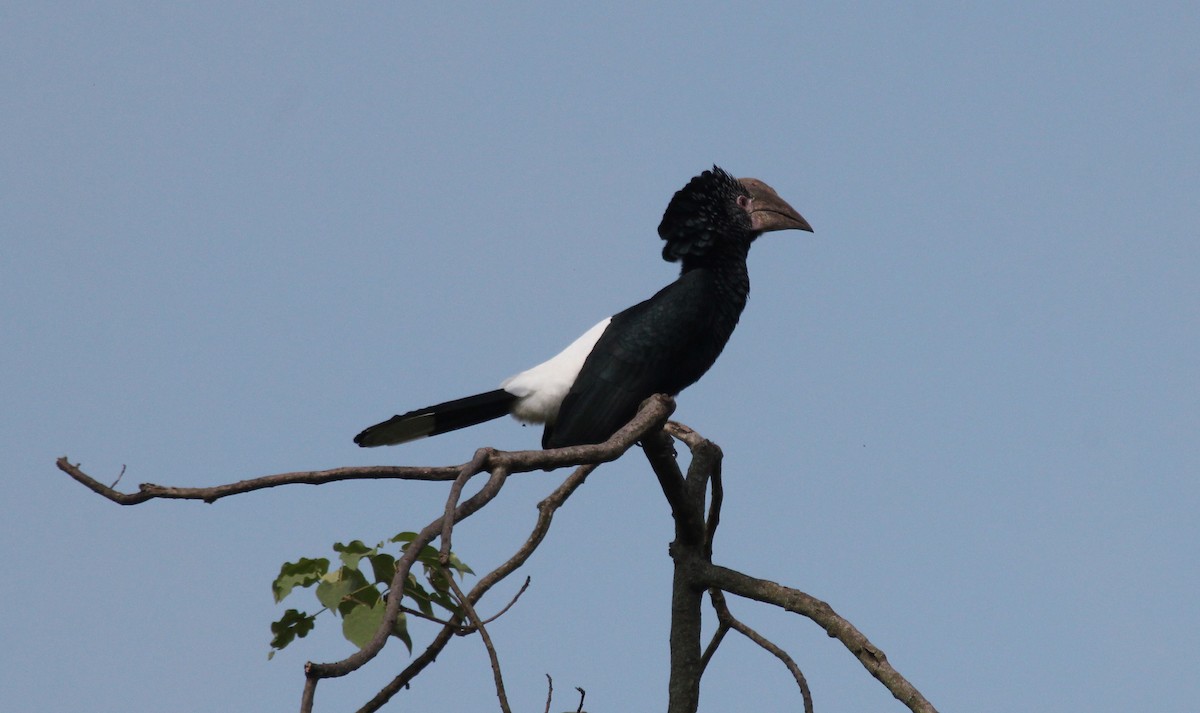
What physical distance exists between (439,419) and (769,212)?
177 cm

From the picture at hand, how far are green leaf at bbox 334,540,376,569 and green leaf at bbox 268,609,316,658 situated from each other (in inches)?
5.7

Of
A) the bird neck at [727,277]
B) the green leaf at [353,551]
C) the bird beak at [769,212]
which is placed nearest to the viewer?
the green leaf at [353,551]

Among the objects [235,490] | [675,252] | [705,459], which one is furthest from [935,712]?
[675,252]

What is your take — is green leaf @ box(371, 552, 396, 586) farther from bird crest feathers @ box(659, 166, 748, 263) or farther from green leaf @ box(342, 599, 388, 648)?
bird crest feathers @ box(659, 166, 748, 263)

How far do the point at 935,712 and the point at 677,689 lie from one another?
105 cm

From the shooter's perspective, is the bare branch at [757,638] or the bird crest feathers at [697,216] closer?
the bare branch at [757,638]

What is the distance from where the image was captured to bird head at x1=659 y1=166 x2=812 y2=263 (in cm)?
483

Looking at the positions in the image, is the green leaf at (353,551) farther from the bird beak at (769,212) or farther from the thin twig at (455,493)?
the bird beak at (769,212)

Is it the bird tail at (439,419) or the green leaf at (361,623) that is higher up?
the bird tail at (439,419)

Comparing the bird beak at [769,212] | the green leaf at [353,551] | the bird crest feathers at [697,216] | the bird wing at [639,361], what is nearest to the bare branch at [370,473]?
the green leaf at [353,551]

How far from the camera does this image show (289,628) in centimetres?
232

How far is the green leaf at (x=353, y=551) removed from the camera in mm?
2270

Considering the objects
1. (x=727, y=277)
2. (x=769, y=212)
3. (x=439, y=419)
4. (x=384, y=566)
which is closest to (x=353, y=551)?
(x=384, y=566)

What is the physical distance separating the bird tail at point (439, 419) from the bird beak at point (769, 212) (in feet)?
4.57
